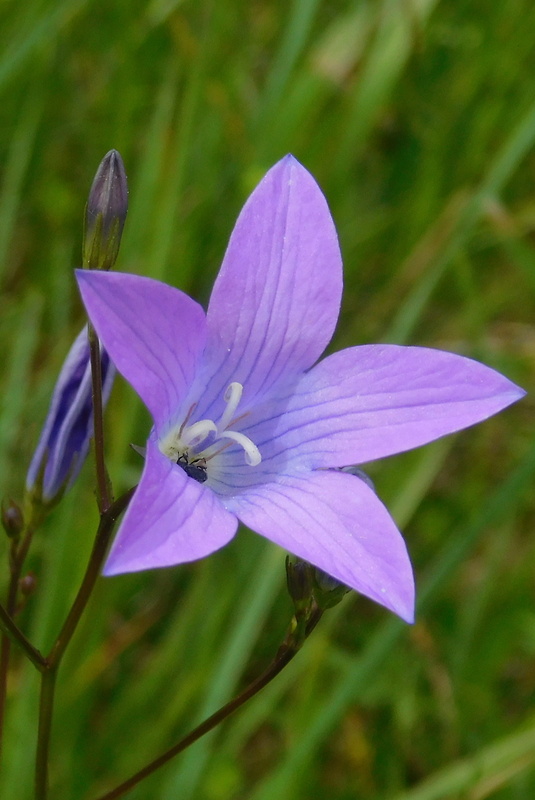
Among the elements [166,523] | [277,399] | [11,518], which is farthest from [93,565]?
[277,399]

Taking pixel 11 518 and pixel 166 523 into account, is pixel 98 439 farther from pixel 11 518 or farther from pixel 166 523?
pixel 11 518

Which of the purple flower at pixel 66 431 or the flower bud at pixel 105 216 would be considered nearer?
the flower bud at pixel 105 216

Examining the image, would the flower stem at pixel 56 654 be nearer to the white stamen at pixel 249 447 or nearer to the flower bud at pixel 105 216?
the white stamen at pixel 249 447

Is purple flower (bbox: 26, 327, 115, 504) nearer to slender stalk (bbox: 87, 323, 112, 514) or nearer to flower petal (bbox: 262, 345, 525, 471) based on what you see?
slender stalk (bbox: 87, 323, 112, 514)

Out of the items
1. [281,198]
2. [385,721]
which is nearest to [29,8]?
[281,198]

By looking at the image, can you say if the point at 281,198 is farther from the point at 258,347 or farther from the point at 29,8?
the point at 29,8

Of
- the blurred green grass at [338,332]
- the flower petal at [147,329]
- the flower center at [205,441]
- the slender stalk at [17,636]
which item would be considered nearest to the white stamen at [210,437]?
the flower center at [205,441]

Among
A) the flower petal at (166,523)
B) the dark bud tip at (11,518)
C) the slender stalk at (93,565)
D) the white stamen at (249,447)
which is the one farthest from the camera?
the dark bud tip at (11,518)
